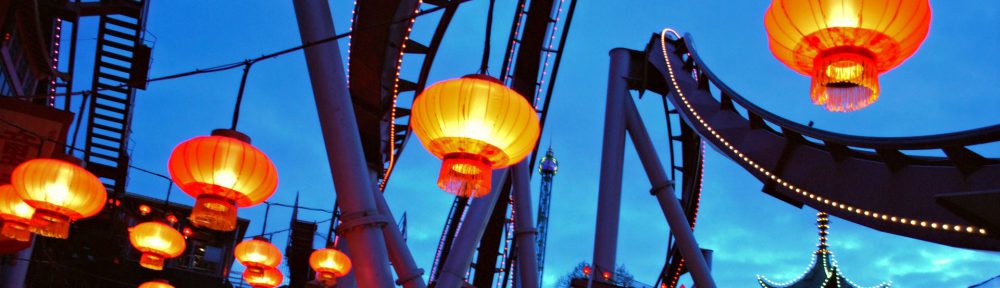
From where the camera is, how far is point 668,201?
38.7 ft

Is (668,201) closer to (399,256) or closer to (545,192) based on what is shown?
(399,256)

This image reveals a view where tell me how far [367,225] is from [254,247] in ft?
22.2

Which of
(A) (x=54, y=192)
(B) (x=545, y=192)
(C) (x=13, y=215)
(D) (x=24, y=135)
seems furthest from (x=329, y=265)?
(B) (x=545, y=192)

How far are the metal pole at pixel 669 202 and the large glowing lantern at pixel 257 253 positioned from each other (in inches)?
230

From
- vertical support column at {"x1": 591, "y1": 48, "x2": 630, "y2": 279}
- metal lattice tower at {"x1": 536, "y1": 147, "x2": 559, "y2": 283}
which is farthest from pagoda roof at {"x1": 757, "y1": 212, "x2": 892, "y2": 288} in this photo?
metal lattice tower at {"x1": 536, "y1": 147, "x2": 559, "y2": 283}

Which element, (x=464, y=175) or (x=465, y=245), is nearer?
(x=464, y=175)

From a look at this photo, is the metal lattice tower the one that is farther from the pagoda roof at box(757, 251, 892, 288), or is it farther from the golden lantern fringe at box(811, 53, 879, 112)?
the golden lantern fringe at box(811, 53, 879, 112)

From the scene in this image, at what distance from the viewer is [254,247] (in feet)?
38.4

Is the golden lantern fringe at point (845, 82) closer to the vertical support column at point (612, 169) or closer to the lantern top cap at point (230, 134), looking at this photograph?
the lantern top cap at point (230, 134)

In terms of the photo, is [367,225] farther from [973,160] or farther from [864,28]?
[973,160]

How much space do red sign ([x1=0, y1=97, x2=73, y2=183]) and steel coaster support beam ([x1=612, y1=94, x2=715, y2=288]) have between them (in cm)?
793

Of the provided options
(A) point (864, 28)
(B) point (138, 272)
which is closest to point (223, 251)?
(B) point (138, 272)

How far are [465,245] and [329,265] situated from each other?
3.24 m

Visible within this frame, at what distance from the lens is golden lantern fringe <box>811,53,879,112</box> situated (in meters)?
3.61
